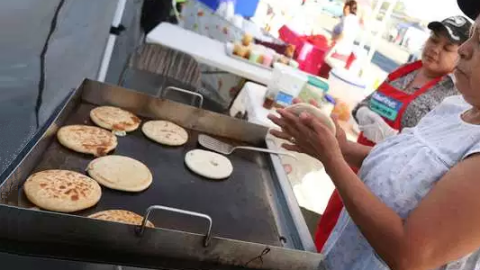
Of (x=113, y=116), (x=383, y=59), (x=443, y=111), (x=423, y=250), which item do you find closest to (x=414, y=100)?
(x=443, y=111)

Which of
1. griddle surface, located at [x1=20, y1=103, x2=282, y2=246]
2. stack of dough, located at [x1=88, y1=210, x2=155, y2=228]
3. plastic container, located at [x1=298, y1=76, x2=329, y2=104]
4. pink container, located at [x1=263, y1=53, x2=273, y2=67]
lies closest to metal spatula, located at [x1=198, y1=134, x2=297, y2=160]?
griddle surface, located at [x1=20, y1=103, x2=282, y2=246]

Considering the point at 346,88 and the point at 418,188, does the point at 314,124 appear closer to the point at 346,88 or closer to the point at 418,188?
the point at 418,188

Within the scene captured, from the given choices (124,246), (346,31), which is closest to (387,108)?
(124,246)

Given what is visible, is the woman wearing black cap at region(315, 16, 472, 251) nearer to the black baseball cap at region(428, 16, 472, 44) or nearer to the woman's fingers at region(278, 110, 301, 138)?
the black baseball cap at region(428, 16, 472, 44)

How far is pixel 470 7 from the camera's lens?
1.35 meters

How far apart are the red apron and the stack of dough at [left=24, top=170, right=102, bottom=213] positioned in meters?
1.42

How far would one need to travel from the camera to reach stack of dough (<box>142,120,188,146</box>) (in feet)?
5.74

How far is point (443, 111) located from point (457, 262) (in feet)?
1.62

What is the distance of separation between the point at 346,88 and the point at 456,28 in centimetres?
87

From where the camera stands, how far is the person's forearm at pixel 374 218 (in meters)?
0.94

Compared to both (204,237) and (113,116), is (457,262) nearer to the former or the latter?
(204,237)

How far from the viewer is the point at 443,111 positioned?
1.27m

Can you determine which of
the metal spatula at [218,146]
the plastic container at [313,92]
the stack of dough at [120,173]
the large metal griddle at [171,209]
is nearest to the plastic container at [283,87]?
the plastic container at [313,92]

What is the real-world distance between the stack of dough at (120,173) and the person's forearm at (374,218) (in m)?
0.74
